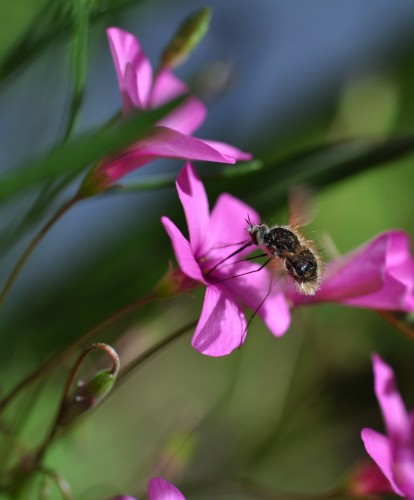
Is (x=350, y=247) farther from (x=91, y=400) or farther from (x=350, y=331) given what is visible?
(x=91, y=400)

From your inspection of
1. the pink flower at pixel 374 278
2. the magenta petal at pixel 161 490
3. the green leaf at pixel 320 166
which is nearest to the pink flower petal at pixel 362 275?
the pink flower at pixel 374 278

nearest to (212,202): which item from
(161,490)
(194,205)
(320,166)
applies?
(320,166)

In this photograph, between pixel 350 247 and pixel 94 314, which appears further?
pixel 350 247

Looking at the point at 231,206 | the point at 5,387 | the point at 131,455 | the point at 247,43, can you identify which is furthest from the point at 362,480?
the point at 247,43

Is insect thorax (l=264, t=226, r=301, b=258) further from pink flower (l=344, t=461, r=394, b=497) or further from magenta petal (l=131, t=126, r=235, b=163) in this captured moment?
pink flower (l=344, t=461, r=394, b=497)

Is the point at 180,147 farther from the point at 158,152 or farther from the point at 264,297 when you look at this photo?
the point at 264,297

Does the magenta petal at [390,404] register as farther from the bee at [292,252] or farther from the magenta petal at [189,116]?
the magenta petal at [189,116]
